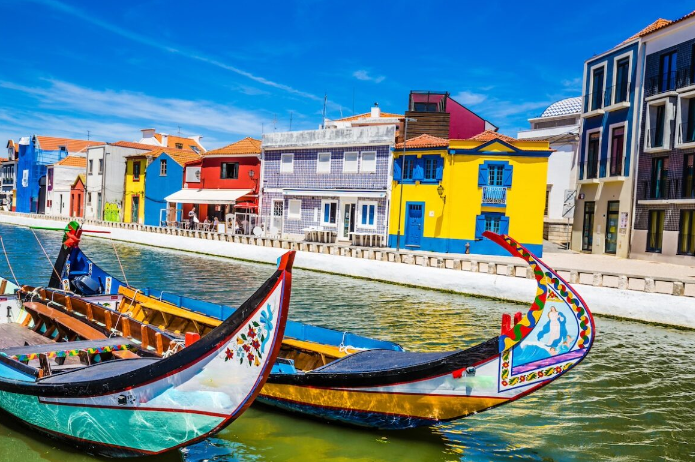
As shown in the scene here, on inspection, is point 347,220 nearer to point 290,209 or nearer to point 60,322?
point 290,209

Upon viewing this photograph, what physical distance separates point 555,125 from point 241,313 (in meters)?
44.5

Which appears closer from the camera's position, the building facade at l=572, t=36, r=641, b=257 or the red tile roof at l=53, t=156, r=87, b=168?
the building facade at l=572, t=36, r=641, b=257

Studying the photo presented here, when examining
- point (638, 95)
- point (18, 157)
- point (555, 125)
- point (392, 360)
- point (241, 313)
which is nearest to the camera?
point (241, 313)

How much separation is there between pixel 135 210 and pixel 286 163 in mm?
19138

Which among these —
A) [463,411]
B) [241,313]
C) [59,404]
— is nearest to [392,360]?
[463,411]

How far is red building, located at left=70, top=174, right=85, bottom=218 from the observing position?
56656mm

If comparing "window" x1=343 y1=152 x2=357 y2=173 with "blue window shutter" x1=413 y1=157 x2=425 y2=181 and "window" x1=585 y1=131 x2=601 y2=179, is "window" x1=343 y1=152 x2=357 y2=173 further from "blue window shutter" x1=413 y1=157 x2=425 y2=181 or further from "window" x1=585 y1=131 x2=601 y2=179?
"window" x1=585 y1=131 x2=601 y2=179

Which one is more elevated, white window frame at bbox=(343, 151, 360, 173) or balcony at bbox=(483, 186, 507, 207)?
white window frame at bbox=(343, 151, 360, 173)

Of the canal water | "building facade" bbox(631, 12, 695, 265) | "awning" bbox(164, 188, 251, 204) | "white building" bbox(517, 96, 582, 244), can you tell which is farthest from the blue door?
the canal water

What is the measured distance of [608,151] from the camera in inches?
1266

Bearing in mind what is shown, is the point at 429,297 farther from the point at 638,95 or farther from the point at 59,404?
the point at 638,95

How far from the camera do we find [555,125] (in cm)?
4538

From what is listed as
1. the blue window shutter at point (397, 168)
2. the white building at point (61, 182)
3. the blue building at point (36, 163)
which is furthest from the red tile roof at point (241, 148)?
the blue building at point (36, 163)

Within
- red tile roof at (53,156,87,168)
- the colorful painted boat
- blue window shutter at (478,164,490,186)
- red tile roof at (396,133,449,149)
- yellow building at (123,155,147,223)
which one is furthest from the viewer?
red tile roof at (53,156,87,168)
